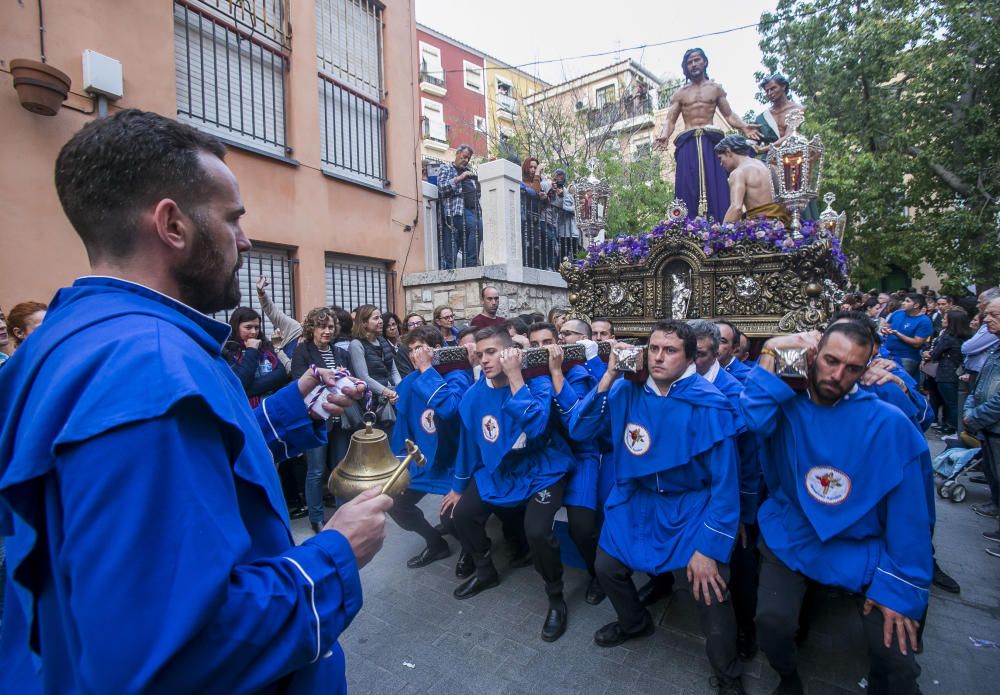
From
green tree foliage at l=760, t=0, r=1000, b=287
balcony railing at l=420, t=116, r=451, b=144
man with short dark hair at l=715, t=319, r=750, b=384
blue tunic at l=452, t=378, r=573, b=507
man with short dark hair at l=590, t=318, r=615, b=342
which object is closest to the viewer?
blue tunic at l=452, t=378, r=573, b=507

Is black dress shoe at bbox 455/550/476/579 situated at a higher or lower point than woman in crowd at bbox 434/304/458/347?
lower

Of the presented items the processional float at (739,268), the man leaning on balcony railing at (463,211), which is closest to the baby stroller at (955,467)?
the processional float at (739,268)

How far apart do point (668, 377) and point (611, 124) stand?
51.3ft

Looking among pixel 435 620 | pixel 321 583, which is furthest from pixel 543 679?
pixel 321 583

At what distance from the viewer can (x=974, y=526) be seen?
4863 millimetres

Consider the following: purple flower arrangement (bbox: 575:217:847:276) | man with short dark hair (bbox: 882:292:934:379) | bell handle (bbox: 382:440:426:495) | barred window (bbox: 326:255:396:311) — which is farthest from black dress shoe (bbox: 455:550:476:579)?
man with short dark hair (bbox: 882:292:934:379)

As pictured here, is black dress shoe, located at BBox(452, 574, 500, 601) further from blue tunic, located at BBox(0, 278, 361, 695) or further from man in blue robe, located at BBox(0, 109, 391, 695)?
blue tunic, located at BBox(0, 278, 361, 695)

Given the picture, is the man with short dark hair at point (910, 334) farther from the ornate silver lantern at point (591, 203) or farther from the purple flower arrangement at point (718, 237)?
the ornate silver lantern at point (591, 203)

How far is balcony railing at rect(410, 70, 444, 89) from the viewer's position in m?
27.0

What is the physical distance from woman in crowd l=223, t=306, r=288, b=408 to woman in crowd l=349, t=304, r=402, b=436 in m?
0.72

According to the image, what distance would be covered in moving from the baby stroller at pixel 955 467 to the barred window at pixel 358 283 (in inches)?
313

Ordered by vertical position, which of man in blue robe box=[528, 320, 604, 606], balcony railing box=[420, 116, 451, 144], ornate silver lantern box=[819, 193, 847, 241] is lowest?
man in blue robe box=[528, 320, 604, 606]

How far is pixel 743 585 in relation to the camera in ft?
10.4

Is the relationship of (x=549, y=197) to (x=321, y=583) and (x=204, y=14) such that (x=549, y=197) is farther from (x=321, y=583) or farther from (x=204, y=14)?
(x=321, y=583)
